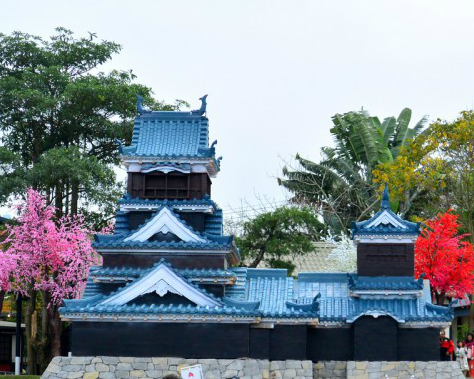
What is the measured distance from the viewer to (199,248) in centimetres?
2869

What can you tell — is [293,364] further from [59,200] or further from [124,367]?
[59,200]

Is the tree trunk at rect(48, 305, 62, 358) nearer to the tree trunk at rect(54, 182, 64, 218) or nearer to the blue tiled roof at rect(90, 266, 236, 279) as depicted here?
the tree trunk at rect(54, 182, 64, 218)

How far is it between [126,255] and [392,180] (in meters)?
14.5

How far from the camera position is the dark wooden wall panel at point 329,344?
97.5 ft

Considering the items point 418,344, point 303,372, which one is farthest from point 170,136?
point 418,344

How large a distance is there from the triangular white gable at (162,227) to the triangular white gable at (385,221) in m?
5.70

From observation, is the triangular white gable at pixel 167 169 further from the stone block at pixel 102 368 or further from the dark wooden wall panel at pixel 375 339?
the dark wooden wall panel at pixel 375 339

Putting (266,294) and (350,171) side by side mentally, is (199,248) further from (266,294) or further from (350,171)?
(350,171)

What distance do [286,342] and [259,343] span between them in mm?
830

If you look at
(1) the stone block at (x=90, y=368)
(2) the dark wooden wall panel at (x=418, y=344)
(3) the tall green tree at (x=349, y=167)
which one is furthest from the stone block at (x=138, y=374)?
(3) the tall green tree at (x=349, y=167)

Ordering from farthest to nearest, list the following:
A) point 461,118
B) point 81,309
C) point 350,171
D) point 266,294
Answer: point 350,171 < point 461,118 < point 266,294 < point 81,309

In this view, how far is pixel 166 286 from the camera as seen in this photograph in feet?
91.5

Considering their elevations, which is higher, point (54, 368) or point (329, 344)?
point (329, 344)

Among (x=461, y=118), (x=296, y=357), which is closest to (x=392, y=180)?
(x=461, y=118)
